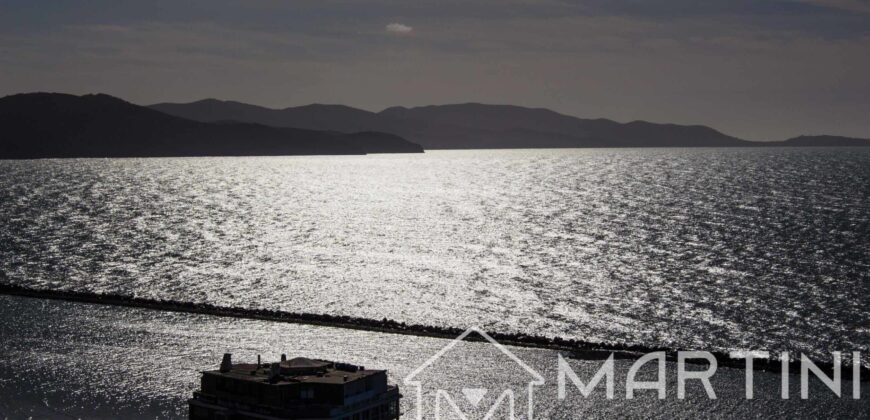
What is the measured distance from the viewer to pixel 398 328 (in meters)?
78.0

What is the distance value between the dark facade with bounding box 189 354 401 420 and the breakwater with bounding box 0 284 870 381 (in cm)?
3079

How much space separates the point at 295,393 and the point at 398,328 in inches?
1539

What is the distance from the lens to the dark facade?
38906 mm

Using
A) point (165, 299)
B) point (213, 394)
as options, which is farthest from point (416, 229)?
point (213, 394)

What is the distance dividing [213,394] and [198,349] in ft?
103

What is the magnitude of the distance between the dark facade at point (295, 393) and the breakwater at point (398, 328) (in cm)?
3079

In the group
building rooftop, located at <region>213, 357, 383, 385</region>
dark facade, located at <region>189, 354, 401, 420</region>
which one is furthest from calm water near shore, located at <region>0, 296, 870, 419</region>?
building rooftop, located at <region>213, 357, 383, 385</region>

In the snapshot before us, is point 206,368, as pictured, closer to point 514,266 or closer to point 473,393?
point 473,393

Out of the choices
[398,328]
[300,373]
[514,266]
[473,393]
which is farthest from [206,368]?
[514,266]

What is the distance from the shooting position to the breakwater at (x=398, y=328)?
6684 centimetres

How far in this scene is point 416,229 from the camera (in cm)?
15525

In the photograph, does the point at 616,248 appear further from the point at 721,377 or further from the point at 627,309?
the point at 721,377

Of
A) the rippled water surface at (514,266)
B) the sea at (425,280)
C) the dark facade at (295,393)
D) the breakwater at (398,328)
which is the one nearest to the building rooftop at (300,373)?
the dark facade at (295,393)

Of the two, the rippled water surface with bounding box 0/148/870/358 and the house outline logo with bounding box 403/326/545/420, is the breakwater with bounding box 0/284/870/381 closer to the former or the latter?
the rippled water surface with bounding box 0/148/870/358
